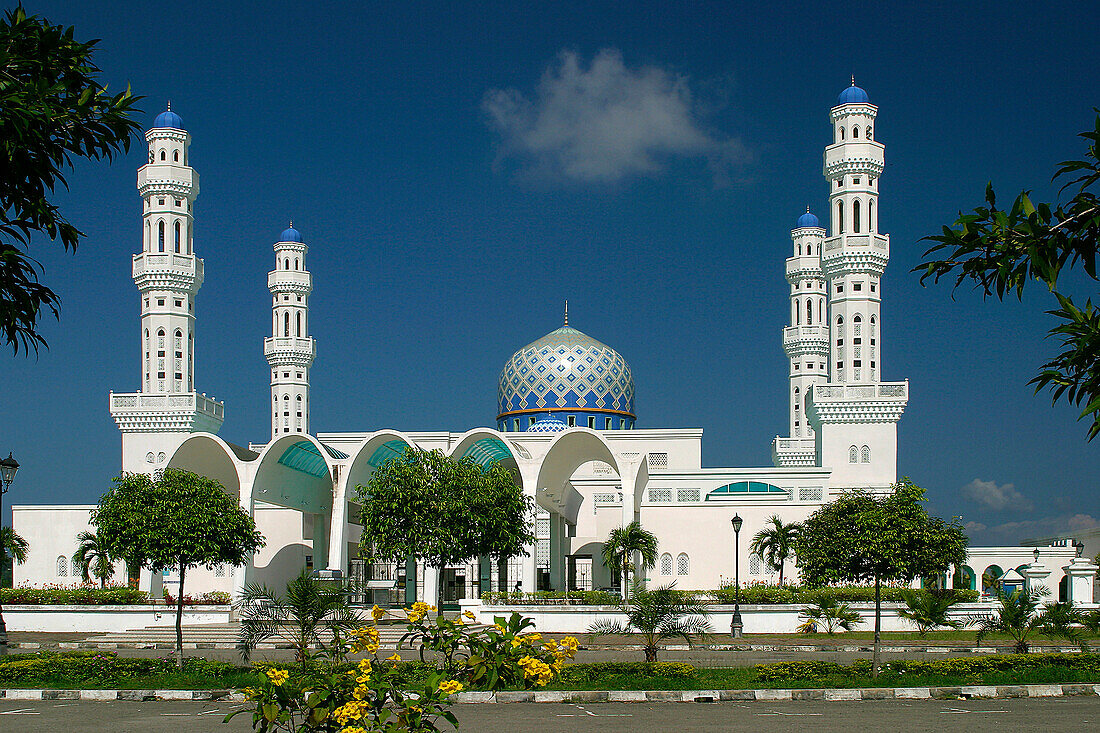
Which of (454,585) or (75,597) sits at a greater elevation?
(75,597)

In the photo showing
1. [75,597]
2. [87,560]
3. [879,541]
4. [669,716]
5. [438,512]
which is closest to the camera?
[669,716]

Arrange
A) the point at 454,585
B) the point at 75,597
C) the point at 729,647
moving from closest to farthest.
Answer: the point at 729,647
the point at 75,597
the point at 454,585

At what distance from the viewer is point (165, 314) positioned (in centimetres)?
4853

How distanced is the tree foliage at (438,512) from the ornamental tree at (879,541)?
10.0 m

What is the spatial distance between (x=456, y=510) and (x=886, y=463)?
2290 cm

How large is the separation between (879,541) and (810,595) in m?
13.0

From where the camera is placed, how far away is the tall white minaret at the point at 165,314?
48.1m

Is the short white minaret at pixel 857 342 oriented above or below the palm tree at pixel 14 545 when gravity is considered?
above

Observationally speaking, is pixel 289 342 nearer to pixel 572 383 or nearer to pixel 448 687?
pixel 572 383

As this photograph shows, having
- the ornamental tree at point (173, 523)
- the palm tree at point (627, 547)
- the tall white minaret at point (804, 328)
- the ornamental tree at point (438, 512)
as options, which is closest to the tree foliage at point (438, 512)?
the ornamental tree at point (438, 512)

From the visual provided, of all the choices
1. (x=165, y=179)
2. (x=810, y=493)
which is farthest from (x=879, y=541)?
(x=165, y=179)

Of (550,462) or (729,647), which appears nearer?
(729,647)

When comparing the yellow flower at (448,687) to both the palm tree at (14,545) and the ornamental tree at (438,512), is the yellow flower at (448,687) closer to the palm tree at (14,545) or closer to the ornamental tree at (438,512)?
the ornamental tree at (438,512)

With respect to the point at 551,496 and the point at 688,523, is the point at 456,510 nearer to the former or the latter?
the point at 551,496
